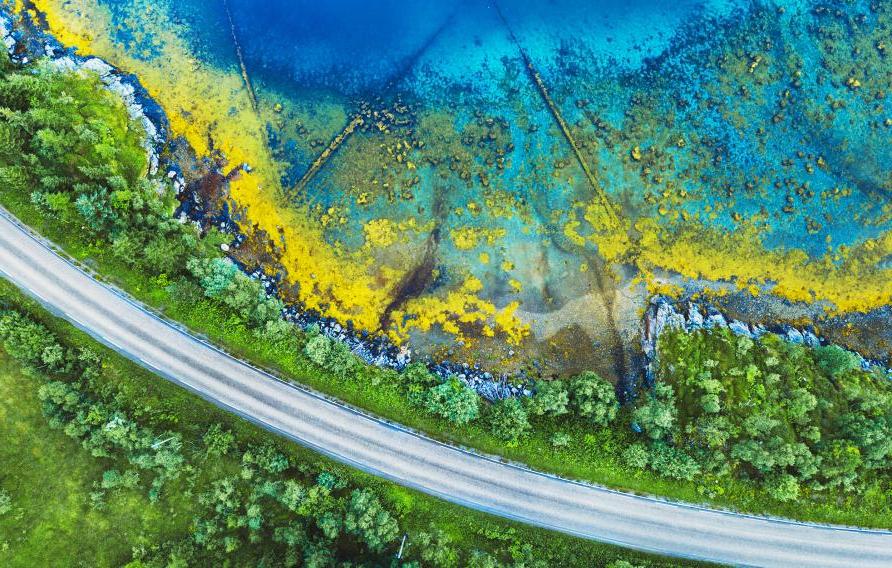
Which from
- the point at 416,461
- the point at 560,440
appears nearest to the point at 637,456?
the point at 560,440

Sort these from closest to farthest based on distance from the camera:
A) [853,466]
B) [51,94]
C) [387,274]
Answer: [853,466], [51,94], [387,274]

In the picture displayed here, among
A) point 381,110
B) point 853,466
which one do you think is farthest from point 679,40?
point 853,466

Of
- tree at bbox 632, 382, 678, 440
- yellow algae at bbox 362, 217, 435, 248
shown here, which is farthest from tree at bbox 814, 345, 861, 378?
yellow algae at bbox 362, 217, 435, 248

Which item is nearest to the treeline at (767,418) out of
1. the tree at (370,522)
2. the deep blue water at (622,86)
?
the deep blue water at (622,86)

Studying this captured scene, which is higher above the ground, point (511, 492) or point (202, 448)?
point (511, 492)

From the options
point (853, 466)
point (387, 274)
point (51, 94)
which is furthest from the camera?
point (387, 274)

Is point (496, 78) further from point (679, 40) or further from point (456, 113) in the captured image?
point (679, 40)

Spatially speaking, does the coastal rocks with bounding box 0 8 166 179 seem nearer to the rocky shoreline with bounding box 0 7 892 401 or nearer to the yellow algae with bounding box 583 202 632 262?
the rocky shoreline with bounding box 0 7 892 401
